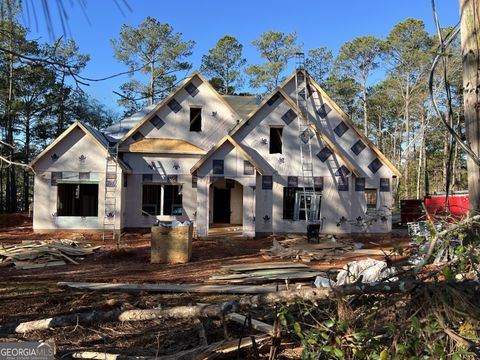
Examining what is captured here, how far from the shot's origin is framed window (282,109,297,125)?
19.4 meters

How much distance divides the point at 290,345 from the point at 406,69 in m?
43.9

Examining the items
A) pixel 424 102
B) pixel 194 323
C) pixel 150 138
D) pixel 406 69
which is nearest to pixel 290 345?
pixel 194 323

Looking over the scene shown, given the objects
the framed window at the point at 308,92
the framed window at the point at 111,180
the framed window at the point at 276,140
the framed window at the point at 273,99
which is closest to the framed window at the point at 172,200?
the framed window at the point at 111,180

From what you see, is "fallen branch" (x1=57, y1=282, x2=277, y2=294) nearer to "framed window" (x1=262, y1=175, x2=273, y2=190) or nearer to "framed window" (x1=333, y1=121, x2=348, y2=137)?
"framed window" (x1=262, y1=175, x2=273, y2=190)

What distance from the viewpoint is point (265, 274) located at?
387 inches

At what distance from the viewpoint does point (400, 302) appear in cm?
317

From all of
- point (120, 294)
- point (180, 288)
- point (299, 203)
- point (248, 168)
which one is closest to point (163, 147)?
point (248, 168)

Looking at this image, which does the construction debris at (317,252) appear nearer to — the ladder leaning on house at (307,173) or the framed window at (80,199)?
the ladder leaning on house at (307,173)

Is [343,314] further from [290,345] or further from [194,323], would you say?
[194,323]

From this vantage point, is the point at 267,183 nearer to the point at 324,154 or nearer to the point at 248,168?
the point at 248,168

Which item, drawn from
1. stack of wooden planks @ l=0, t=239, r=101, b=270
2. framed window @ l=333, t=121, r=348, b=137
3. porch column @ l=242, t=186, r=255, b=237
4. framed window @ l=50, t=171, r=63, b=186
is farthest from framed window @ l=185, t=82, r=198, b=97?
stack of wooden planks @ l=0, t=239, r=101, b=270

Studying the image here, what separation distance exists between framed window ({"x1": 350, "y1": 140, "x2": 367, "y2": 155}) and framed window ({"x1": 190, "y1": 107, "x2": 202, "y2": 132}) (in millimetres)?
7760

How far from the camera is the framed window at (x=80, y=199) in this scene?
20312 mm

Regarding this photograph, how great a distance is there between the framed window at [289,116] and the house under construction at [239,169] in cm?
5
